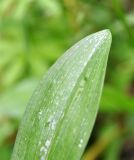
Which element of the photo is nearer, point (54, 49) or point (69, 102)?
point (69, 102)

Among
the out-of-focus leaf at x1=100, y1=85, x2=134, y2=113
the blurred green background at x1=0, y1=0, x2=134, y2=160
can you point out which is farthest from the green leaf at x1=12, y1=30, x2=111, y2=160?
the blurred green background at x1=0, y1=0, x2=134, y2=160

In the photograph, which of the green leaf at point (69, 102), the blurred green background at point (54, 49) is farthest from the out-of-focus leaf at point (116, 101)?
the green leaf at point (69, 102)

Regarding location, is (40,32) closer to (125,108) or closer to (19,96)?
(19,96)

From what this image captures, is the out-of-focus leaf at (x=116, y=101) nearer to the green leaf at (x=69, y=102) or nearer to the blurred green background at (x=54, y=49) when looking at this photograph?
the blurred green background at (x=54, y=49)

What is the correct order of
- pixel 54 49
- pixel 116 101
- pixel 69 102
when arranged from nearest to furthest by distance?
pixel 69 102, pixel 116 101, pixel 54 49

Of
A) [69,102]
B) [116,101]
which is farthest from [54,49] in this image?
[69,102]

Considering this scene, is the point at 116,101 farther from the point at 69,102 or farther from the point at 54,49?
the point at 69,102
